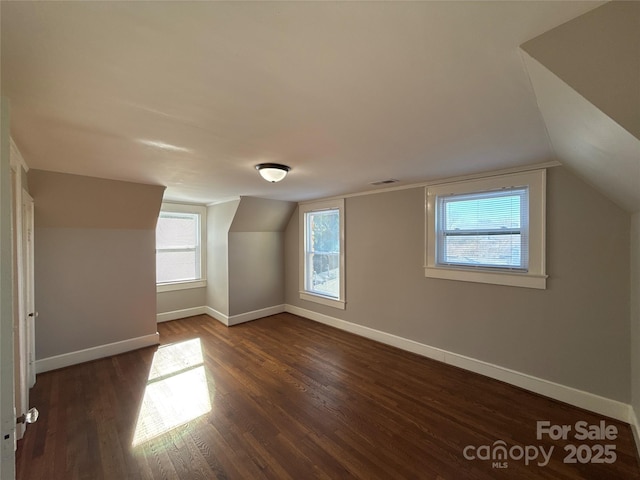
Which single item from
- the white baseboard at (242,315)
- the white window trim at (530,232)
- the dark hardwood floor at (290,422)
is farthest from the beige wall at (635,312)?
the white baseboard at (242,315)

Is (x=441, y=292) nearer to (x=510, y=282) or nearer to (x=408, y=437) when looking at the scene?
(x=510, y=282)

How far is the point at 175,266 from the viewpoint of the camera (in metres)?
4.87

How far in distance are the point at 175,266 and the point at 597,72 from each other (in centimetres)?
560

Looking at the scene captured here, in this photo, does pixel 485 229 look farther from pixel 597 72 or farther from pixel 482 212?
pixel 597 72

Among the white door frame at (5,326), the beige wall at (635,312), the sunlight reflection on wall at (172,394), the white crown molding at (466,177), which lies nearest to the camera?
the white door frame at (5,326)

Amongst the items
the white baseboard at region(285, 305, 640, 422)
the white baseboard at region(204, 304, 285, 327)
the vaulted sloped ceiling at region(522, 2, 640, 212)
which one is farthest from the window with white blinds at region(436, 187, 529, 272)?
the white baseboard at region(204, 304, 285, 327)

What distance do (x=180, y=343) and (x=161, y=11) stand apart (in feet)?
13.3

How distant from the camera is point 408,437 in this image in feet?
6.48

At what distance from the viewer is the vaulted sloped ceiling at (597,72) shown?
2.57ft

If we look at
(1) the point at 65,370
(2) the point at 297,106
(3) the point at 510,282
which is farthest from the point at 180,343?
(3) the point at 510,282

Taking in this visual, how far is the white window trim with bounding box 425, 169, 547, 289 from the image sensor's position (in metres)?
2.45

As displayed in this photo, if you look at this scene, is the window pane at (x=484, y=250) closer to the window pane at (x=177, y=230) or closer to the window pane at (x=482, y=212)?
the window pane at (x=482, y=212)

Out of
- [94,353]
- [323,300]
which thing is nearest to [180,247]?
[94,353]

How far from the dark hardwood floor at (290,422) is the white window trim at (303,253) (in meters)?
1.14
